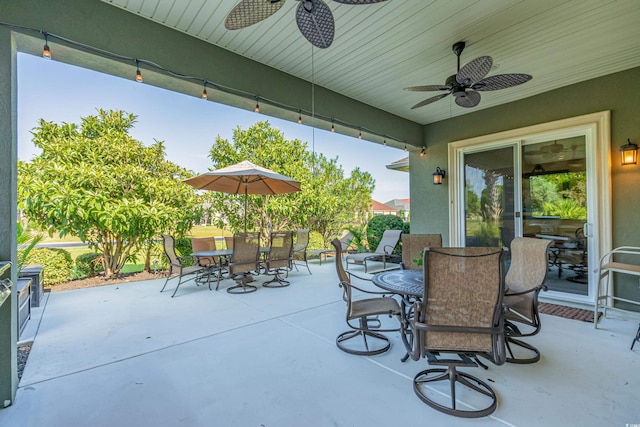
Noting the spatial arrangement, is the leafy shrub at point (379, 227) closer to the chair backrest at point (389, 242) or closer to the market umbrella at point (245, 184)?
the chair backrest at point (389, 242)

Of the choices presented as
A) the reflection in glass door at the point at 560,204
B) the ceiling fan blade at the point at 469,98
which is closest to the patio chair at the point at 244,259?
the ceiling fan blade at the point at 469,98

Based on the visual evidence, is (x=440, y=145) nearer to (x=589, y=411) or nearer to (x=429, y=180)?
(x=429, y=180)

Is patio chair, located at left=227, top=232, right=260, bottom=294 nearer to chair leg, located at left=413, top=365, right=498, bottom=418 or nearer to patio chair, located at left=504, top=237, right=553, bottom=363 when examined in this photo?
chair leg, located at left=413, top=365, right=498, bottom=418

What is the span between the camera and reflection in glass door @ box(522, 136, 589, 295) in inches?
172

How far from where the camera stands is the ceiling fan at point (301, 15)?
2152 millimetres

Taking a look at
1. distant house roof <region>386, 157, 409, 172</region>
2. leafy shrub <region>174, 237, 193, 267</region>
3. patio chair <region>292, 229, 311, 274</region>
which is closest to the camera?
leafy shrub <region>174, 237, 193, 267</region>

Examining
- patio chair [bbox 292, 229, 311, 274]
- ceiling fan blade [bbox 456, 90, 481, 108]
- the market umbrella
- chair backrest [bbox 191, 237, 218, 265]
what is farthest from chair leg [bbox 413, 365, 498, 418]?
chair backrest [bbox 191, 237, 218, 265]

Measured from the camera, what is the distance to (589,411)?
6.05ft

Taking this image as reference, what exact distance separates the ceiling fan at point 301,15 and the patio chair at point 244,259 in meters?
3.13

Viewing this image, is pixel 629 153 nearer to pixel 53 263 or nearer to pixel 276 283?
pixel 276 283

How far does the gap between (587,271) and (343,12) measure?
4904 millimetres

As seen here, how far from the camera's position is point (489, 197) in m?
5.32

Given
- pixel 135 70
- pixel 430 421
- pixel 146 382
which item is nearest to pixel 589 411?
pixel 430 421

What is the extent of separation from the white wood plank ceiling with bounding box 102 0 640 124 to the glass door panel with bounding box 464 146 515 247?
1.32m
